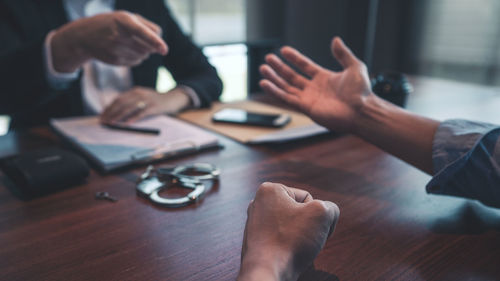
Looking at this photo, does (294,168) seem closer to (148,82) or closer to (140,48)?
(140,48)

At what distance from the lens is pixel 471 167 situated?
561 mm

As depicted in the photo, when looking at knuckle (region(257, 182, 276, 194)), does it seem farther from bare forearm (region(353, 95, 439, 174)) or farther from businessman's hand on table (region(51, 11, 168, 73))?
businessman's hand on table (region(51, 11, 168, 73))

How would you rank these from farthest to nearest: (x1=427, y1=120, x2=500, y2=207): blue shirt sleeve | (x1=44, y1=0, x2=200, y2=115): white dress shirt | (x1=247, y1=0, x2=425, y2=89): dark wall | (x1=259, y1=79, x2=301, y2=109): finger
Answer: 1. (x1=247, y1=0, x2=425, y2=89): dark wall
2. (x1=44, y1=0, x2=200, y2=115): white dress shirt
3. (x1=259, y1=79, x2=301, y2=109): finger
4. (x1=427, y1=120, x2=500, y2=207): blue shirt sleeve

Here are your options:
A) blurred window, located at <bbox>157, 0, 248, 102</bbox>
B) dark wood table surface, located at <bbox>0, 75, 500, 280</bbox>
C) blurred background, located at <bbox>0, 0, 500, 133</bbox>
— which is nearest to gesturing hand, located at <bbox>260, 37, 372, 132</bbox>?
dark wood table surface, located at <bbox>0, 75, 500, 280</bbox>

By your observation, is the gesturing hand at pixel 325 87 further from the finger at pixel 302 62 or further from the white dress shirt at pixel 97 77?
the white dress shirt at pixel 97 77

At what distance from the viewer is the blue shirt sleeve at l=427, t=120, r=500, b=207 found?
0.54 m

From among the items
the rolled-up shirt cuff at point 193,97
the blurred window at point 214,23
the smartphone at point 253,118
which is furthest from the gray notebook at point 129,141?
the blurred window at point 214,23

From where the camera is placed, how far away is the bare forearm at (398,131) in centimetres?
62

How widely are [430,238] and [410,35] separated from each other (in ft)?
11.5

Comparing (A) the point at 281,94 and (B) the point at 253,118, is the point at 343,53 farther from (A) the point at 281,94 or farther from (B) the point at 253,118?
(B) the point at 253,118

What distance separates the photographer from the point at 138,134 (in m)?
0.84

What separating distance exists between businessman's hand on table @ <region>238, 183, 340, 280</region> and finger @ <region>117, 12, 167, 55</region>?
0.50m

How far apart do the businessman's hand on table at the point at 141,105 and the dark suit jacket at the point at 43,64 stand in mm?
91

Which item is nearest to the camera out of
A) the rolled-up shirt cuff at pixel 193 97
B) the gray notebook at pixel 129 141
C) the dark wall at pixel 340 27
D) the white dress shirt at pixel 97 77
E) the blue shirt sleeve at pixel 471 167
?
the blue shirt sleeve at pixel 471 167
